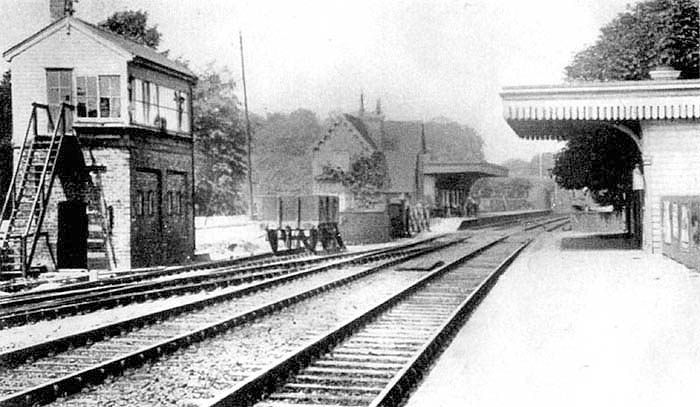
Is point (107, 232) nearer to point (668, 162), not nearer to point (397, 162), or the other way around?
point (668, 162)

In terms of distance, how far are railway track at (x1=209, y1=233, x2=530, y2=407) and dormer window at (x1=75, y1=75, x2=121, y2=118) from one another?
10.0 metres

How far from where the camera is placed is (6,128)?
21.2 m

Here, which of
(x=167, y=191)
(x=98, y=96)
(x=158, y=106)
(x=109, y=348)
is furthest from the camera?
(x=167, y=191)

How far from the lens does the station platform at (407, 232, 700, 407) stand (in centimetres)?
592

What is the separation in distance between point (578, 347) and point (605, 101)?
11399mm

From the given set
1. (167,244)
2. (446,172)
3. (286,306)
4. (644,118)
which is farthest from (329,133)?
(286,306)

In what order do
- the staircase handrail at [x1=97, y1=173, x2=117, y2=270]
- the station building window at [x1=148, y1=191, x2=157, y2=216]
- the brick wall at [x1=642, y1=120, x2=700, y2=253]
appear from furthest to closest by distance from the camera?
the station building window at [x1=148, y1=191, x2=157, y2=216] → the staircase handrail at [x1=97, y1=173, x2=117, y2=270] → the brick wall at [x1=642, y1=120, x2=700, y2=253]

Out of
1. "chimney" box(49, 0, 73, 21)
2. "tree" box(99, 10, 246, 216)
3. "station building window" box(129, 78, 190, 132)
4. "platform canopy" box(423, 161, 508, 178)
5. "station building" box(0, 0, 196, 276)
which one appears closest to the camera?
"station building" box(0, 0, 196, 276)

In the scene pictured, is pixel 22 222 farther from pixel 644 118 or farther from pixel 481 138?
pixel 481 138

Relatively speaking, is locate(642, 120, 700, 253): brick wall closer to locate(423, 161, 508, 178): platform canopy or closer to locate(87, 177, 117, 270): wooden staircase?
locate(87, 177, 117, 270): wooden staircase

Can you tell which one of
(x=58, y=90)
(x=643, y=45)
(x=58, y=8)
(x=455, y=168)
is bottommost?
(x=455, y=168)

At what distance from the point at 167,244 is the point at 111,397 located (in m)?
15.1

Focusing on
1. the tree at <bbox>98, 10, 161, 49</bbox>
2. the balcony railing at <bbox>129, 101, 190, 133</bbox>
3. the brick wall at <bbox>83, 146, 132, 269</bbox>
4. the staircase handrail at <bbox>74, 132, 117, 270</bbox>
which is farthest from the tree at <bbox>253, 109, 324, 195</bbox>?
the staircase handrail at <bbox>74, 132, 117, 270</bbox>

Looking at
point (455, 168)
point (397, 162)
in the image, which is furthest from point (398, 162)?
point (455, 168)
